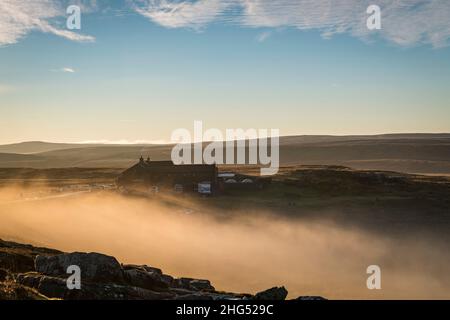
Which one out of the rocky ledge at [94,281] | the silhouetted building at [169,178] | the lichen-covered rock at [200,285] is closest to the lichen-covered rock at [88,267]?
the rocky ledge at [94,281]

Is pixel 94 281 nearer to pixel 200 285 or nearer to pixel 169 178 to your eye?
pixel 200 285

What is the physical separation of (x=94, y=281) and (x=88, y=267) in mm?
692

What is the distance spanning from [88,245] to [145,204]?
21.6 metres

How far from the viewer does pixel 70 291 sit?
608 inches

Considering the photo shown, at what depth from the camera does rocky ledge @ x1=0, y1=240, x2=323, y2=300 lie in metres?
15.6

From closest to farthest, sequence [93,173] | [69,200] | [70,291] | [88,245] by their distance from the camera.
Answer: [70,291] < [88,245] < [69,200] < [93,173]

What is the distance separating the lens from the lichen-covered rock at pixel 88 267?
17500 millimetres

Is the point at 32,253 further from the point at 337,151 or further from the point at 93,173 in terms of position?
the point at 337,151

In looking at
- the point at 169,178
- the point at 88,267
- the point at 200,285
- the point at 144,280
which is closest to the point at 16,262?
the point at 88,267

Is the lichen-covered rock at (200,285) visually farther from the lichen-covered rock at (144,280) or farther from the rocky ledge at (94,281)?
the lichen-covered rock at (144,280)

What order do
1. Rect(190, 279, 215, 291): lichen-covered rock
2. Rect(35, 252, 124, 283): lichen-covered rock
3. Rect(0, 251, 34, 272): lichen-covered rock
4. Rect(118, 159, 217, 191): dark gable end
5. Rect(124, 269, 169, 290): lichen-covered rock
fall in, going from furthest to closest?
Rect(118, 159, 217, 191): dark gable end < Rect(190, 279, 215, 291): lichen-covered rock < Rect(0, 251, 34, 272): lichen-covered rock < Rect(124, 269, 169, 290): lichen-covered rock < Rect(35, 252, 124, 283): lichen-covered rock

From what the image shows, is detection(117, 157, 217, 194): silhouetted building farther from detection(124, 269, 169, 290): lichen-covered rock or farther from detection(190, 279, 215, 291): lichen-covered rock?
detection(124, 269, 169, 290): lichen-covered rock

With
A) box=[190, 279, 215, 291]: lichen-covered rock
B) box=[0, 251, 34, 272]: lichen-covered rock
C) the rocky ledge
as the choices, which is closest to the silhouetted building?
box=[190, 279, 215, 291]: lichen-covered rock
